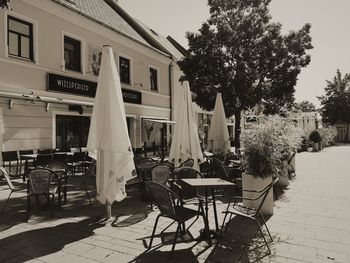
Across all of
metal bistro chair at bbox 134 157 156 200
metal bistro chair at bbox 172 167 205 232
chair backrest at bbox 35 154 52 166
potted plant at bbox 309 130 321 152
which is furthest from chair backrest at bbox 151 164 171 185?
potted plant at bbox 309 130 321 152

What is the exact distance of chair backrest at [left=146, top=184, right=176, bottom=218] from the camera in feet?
12.1

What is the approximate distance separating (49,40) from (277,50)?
35.2 feet

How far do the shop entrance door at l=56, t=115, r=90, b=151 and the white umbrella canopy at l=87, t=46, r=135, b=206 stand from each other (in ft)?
24.4

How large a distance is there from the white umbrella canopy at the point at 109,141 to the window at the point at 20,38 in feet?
21.9

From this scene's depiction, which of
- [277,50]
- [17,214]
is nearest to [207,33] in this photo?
[277,50]

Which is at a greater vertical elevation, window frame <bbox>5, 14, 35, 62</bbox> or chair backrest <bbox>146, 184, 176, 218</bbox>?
window frame <bbox>5, 14, 35, 62</bbox>

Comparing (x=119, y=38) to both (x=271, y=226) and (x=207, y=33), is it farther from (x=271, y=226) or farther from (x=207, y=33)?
(x=271, y=226)

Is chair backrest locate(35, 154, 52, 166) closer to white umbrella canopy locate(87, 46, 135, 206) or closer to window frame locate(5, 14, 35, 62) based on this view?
window frame locate(5, 14, 35, 62)

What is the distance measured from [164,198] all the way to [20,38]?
9357 millimetres

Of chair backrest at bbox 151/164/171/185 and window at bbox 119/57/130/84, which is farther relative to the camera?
window at bbox 119/57/130/84

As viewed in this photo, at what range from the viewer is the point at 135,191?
757 centimetres

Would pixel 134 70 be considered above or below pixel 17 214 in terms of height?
above

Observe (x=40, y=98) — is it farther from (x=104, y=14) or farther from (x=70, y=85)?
(x=104, y=14)

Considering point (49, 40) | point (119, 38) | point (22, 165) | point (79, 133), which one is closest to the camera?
point (22, 165)
